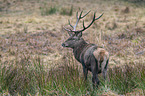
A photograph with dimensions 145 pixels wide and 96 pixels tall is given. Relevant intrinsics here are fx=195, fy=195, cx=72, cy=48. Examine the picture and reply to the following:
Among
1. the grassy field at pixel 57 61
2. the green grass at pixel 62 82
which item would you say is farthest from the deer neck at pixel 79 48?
the green grass at pixel 62 82

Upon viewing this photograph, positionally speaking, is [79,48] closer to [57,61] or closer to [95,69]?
[95,69]

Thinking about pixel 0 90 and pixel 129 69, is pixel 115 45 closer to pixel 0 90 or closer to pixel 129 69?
pixel 129 69

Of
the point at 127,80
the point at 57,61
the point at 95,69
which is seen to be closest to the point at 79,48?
the point at 95,69

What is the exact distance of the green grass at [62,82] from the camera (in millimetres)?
3281

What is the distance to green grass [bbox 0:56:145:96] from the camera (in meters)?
3.28

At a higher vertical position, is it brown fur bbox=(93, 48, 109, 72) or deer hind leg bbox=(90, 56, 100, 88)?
brown fur bbox=(93, 48, 109, 72)

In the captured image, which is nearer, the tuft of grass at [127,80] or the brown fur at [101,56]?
the brown fur at [101,56]

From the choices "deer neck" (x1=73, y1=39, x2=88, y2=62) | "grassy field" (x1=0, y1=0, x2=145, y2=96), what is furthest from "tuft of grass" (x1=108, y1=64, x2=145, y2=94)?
"deer neck" (x1=73, y1=39, x2=88, y2=62)

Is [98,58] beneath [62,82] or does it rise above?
above

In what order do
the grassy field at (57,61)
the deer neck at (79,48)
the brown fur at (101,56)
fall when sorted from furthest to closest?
the deer neck at (79,48) → the grassy field at (57,61) → the brown fur at (101,56)

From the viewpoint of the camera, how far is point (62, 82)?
135 inches

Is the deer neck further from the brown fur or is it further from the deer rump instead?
the brown fur

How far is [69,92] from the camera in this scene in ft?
10.6

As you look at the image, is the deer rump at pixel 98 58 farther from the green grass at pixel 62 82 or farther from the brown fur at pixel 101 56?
the green grass at pixel 62 82
